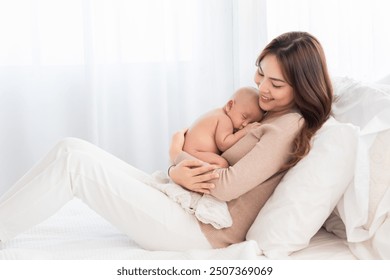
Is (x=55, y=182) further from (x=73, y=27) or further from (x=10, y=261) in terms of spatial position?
(x=73, y=27)

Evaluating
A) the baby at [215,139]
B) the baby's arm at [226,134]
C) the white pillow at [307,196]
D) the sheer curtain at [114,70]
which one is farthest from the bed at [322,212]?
the sheer curtain at [114,70]

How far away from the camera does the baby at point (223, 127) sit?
1.93 meters

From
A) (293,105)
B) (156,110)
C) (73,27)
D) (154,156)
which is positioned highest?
(73,27)

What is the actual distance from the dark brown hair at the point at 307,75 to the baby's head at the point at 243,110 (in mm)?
161

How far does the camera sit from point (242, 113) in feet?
6.54

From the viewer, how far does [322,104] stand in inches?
73.3

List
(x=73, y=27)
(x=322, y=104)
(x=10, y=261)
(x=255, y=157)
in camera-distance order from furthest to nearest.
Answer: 1. (x=73, y=27)
2. (x=322, y=104)
3. (x=255, y=157)
4. (x=10, y=261)

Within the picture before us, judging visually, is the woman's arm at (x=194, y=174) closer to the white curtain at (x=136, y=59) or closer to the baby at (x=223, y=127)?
the baby at (x=223, y=127)

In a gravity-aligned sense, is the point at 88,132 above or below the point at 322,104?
below

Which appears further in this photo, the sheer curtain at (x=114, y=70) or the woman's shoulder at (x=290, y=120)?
the sheer curtain at (x=114, y=70)

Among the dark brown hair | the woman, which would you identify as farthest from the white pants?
the dark brown hair

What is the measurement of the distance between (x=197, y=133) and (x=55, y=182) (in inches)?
18.6

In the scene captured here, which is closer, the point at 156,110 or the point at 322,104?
the point at 322,104

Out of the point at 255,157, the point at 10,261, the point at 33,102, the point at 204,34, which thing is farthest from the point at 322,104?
the point at 33,102
